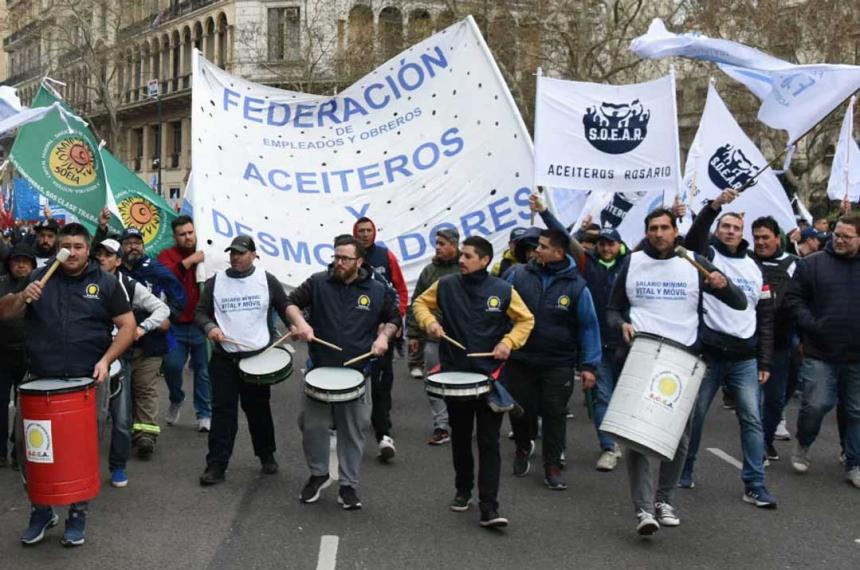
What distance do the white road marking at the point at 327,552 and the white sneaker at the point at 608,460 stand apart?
8.75ft

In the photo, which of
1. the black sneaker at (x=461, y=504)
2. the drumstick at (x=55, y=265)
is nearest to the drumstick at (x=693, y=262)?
the black sneaker at (x=461, y=504)

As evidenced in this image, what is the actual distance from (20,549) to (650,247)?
4.07 m

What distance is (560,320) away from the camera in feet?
24.2

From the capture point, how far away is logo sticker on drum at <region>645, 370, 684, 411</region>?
5.98 m

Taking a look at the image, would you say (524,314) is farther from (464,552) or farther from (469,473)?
(464,552)

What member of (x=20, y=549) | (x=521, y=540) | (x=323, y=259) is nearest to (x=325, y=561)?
(x=521, y=540)

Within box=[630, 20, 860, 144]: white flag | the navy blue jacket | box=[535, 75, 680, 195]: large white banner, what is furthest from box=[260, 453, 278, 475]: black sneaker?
box=[630, 20, 860, 144]: white flag

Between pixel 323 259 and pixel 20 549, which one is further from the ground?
pixel 323 259

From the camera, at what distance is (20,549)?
5883 mm

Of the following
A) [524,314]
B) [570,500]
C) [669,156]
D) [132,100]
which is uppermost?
[132,100]

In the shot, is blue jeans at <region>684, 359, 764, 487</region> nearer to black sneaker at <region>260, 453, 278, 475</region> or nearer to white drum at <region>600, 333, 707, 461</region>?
white drum at <region>600, 333, 707, 461</region>

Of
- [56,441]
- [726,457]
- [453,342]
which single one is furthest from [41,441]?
[726,457]

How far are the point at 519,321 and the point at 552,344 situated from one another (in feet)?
2.36

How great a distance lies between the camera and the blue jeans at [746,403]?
704 centimetres
